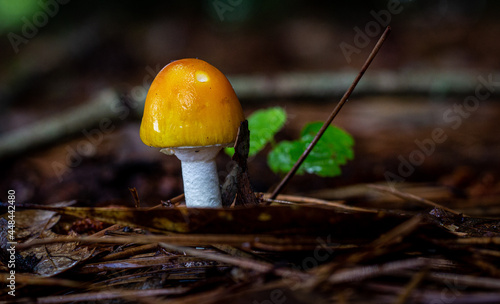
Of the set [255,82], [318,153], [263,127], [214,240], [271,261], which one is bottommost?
[271,261]

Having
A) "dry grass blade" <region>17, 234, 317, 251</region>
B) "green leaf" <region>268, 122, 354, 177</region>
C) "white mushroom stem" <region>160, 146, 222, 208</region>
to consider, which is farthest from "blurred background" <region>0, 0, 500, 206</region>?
"dry grass blade" <region>17, 234, 317, 251</region>

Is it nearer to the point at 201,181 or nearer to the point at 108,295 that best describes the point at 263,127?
the point at 201,181

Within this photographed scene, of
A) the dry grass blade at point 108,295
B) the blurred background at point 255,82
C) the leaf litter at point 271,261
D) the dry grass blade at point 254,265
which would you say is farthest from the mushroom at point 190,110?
the blurred background at point 255,82

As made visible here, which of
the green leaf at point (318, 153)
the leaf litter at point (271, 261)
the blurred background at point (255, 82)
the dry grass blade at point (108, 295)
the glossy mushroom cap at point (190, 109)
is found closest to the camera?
the leaf litter at point (271, 261)

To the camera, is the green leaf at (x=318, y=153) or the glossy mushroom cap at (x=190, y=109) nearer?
the glossy mushroom cap at (x=190, y=109)

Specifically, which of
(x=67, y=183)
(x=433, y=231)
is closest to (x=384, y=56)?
(x=67, y=183)

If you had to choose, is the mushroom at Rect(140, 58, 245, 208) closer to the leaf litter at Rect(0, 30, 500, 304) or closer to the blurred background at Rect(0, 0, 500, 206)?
the leaf litter at Rect(0, 30, 500, 304)


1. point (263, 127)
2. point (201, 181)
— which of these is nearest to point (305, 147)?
point (263, 127)

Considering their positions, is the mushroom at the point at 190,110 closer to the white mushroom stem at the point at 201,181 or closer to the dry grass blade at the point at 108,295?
the white mushroom stem at the point at 201,181
